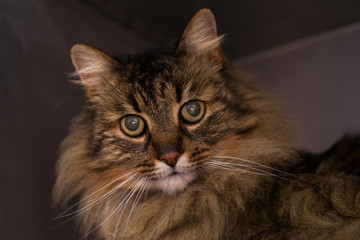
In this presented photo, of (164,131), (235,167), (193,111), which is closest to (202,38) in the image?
(193,111)

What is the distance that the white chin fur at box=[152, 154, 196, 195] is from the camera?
121 cm

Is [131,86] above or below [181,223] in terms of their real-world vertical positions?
above

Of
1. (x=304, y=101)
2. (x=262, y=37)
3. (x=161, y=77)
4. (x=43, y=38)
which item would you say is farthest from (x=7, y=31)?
(x=304, y=101)

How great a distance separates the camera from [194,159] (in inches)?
48.5

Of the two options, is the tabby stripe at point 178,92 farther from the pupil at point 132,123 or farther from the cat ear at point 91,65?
the cat ear at point 91,65

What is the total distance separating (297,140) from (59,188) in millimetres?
1125

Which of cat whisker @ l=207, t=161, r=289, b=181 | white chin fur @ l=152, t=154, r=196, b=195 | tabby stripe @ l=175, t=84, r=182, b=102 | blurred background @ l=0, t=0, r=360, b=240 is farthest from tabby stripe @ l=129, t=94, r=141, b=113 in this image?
blurred background @ l=0, t=0, r=360, b=240

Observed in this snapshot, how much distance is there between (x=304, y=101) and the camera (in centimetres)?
239

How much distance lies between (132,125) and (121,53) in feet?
3.36

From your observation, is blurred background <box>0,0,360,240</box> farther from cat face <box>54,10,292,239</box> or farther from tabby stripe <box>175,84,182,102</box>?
tabby stripe <box>175,84,182,102</box>

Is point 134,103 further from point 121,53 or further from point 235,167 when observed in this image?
point 121,53

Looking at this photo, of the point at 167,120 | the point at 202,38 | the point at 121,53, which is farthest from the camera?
the point at 121,53

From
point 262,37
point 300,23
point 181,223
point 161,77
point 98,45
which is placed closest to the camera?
point 181,223

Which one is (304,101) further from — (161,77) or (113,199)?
(113,199)
